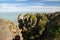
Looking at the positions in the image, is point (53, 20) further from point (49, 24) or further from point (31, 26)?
point (31, 26)

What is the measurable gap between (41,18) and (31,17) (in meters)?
Answer: 0.93

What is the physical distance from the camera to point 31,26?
736 inches

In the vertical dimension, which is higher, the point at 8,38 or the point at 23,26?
the point at 8,38

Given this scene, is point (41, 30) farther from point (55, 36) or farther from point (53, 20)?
point (55, 36)

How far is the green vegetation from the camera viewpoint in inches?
616

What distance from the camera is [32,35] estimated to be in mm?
17797

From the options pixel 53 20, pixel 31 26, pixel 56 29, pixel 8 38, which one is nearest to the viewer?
pixel 8 38

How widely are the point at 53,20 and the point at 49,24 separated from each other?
45 cm

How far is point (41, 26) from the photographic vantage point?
692 inches

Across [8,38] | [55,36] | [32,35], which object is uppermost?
[8,38]

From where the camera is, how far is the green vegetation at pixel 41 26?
15656 mm

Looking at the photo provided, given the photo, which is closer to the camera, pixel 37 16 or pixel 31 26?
pixel 31 26

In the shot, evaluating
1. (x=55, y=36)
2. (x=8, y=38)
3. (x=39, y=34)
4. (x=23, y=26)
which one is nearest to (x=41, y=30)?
(x=39, y=34)

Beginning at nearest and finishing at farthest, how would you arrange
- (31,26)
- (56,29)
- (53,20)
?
(56,29)
(53,20)
(31,26)
